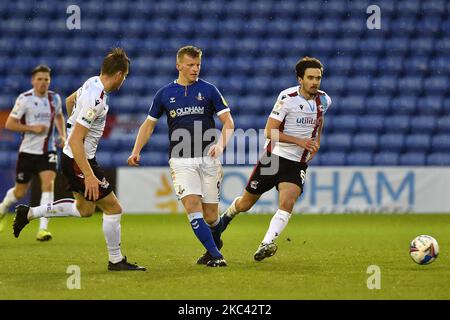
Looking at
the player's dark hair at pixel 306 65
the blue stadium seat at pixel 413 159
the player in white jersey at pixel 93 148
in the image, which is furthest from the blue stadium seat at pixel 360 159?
the player in white jersey at pixel 93 148

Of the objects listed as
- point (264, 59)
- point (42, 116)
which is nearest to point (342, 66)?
point (264, 59)

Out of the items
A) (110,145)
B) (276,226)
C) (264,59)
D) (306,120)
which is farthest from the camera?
(264,59)

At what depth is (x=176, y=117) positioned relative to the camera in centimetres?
687

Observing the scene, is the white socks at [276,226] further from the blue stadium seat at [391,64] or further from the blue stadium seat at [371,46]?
the blue stadium seat at [371,46]

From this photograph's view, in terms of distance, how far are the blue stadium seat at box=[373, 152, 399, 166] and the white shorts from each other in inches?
317

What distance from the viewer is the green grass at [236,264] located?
535 centimetres

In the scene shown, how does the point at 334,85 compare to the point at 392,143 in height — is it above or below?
above

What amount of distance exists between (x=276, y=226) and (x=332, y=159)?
785 cm

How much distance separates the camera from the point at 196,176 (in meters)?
6.76

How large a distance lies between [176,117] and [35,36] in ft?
33.2

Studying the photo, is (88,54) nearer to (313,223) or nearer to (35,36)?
(35,36)

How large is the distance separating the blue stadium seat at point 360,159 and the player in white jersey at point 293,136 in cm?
730

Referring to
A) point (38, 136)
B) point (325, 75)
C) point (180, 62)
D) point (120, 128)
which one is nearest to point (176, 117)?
point (180, 62)

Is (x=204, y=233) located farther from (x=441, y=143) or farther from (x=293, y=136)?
(x=441, y=143)
